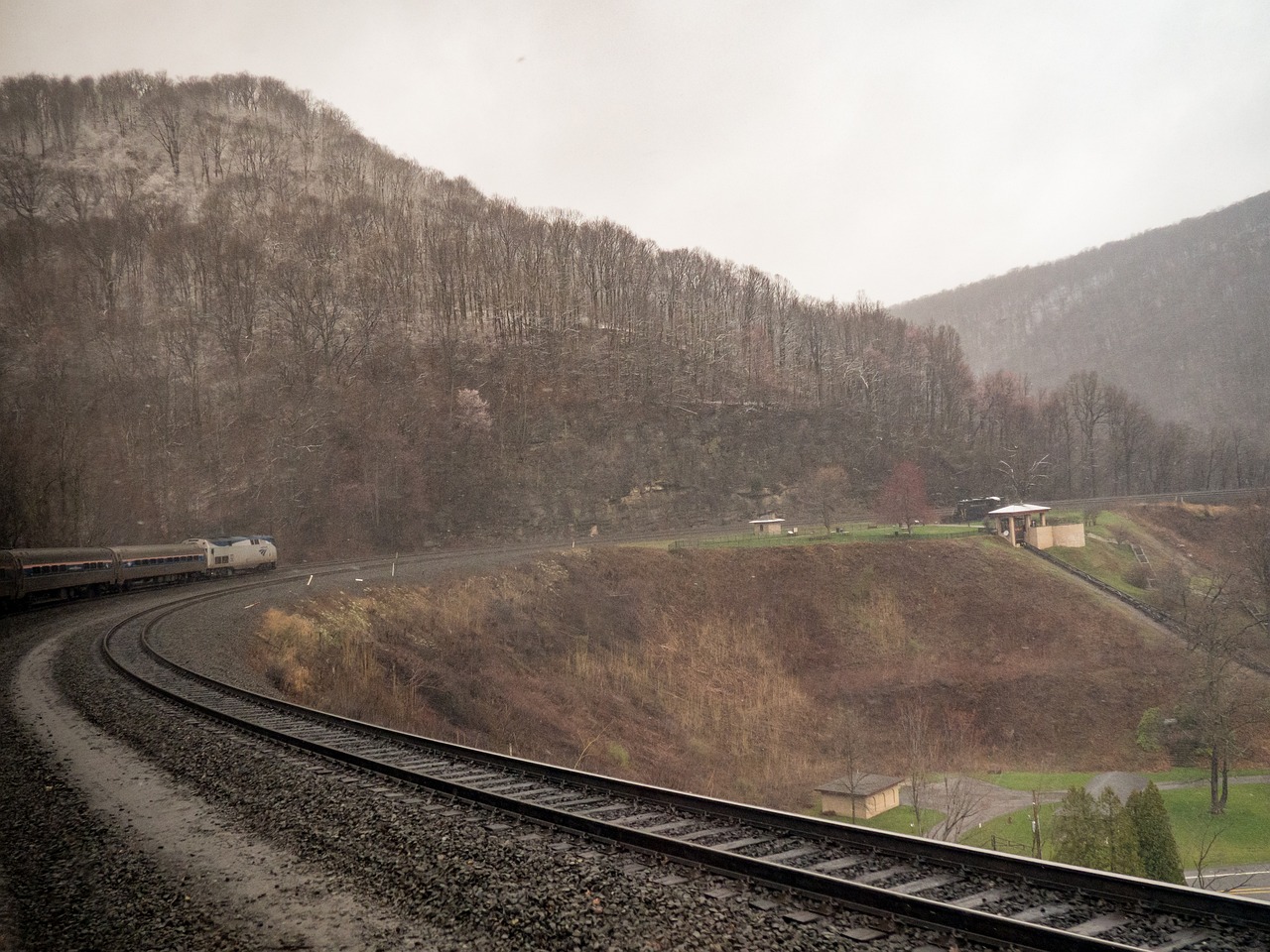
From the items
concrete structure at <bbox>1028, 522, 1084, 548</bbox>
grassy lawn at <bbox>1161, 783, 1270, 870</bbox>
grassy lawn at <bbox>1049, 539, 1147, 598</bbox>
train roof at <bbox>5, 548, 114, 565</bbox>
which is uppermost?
train roof at <bbox>5, 548, 114, 565</bbox>

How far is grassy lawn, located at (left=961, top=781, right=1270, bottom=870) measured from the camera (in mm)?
23219

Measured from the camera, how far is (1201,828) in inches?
1022

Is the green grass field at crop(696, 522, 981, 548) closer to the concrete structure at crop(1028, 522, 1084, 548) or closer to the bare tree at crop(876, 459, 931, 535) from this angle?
the bare tree at crop(876, 459, 931, 535)

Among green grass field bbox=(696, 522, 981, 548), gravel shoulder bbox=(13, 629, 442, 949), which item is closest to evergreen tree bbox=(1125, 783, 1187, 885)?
gravel shoulder bbox=(13, 629, 442, 949)

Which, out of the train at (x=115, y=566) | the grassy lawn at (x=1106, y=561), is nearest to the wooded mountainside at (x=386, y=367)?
the train at (x=115, y=566)

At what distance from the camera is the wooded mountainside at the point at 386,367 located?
60.0 meters

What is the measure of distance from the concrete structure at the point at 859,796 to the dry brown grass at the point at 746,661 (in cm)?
198

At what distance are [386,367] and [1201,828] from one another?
227 feet

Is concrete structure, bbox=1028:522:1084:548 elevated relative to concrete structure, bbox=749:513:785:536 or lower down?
lower down

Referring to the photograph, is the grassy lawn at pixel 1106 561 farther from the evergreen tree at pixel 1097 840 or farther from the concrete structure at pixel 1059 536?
the evergreen tree at pixel 1097 840

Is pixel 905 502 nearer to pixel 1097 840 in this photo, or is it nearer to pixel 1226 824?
pixel 1226 824

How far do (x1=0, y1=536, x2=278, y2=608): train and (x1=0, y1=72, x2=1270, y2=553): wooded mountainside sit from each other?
29.8ft

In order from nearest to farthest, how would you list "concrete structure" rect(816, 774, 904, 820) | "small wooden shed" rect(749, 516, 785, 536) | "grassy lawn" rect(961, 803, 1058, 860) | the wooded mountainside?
"grassy lawn" rect(961, 803, 1058, 860), "concrete structure" rect(816, 774, 904, 820), "small wooden shed" rect(749, 516, 785, 536), the wooded mountainside

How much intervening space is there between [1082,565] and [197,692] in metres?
55.7
